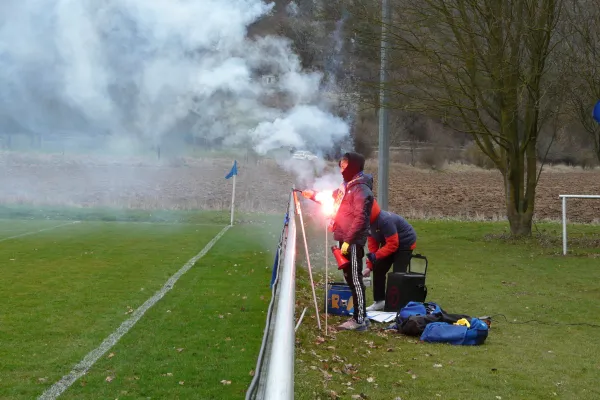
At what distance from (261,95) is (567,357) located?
14316mm

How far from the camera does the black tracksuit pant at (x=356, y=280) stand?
31.8ft

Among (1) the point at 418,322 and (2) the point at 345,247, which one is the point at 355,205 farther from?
(1) the point at 418,322

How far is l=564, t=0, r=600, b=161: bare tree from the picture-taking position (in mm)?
20234

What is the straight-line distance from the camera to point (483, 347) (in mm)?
8805

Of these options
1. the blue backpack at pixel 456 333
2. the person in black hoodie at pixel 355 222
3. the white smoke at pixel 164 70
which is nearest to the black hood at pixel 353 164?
the person in black hoodie at pixel 355 222

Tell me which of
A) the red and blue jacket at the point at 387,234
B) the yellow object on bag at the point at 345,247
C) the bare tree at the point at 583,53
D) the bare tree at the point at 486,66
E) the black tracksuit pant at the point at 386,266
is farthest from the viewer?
the bare tree at the point at 583,53

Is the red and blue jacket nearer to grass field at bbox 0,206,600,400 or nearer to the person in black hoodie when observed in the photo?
the person in black hoodie

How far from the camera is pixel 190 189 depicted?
36938 mm

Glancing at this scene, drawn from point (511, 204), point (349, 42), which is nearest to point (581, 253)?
point (511, 204)

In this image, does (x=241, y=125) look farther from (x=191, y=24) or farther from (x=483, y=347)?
(x=483, y=347)

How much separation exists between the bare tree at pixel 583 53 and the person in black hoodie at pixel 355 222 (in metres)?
12.3

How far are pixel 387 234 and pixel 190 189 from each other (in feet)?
87.4

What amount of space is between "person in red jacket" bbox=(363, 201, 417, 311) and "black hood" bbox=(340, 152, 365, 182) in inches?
52.2

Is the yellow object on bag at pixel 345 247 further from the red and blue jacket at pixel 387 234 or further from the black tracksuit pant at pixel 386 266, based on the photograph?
the black tracksuit pant at pixel 386 266
